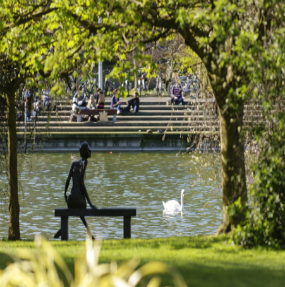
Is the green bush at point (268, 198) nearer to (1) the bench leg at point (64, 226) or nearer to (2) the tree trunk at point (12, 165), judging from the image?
(1) the bench leg at point (64, 226)

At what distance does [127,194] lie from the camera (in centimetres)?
1694

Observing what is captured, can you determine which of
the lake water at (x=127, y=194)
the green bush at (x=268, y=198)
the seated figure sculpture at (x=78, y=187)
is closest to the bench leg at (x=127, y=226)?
the seated figure sculpture at (x=78, y=187)

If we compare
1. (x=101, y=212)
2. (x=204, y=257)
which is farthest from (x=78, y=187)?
(x=204, y=257)

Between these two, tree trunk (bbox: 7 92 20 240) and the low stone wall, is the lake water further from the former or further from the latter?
the low stone wall

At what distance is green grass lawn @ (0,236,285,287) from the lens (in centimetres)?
607

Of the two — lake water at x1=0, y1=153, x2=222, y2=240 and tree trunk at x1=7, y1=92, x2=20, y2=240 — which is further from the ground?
tree trunk at x1=7, y1=92, x2=20, y2=240

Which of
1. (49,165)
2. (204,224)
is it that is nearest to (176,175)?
(49,165)

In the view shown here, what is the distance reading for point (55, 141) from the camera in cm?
2912

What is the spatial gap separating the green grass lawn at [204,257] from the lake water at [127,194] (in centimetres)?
155

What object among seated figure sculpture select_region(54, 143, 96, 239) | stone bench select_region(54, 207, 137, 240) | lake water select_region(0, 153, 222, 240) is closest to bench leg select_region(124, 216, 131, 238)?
stone bench select_region(54, 207, 137, 240)

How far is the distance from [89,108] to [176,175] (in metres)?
14.6

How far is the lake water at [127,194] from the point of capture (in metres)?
12.4

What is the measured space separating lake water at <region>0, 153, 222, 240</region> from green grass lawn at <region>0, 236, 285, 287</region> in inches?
61.2

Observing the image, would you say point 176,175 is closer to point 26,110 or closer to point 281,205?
point 26,110
